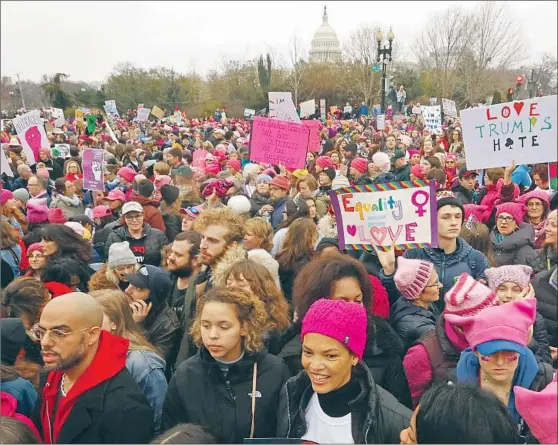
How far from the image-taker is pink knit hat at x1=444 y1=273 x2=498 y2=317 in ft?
9.73

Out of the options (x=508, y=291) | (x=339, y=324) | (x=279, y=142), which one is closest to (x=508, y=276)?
(x=508, y=291)

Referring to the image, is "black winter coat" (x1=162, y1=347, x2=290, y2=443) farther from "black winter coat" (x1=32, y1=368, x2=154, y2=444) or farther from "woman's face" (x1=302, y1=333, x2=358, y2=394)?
"woman's face" (x1=302, y1=333, x2=358, y2=394)

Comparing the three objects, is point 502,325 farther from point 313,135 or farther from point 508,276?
point 313,135

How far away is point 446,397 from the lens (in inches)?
80.9

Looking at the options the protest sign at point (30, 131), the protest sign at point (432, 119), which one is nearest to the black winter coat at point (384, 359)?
the protest sign at point (30, 131)

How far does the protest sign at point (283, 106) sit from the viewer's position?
38.4 feet

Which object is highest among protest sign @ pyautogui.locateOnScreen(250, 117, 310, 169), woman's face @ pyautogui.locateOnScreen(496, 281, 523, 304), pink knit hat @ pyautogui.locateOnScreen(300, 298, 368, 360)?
protest sign @ pyautogui.locateOnScreen(250, 117, 310, 169)

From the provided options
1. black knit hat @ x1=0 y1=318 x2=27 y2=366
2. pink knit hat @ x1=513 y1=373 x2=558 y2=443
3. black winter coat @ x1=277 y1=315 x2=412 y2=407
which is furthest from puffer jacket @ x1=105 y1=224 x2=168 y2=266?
pink knit hat @ x1=513 y1=373 x2=558 y2=443

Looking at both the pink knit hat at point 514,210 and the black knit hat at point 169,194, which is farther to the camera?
the black knit hat at point 169,194

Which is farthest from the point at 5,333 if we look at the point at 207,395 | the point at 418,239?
the point at 418,239

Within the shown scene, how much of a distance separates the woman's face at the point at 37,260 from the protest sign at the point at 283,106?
7.43m

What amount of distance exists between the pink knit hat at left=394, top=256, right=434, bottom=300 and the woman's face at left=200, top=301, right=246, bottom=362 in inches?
42.9

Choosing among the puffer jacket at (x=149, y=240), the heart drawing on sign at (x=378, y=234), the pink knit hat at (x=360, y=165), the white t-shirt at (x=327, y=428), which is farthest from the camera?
the pink knit hat at (x=360, y=165)

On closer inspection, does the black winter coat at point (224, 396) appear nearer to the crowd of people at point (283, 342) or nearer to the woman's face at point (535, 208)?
the crowd of people at point (283, 342)
